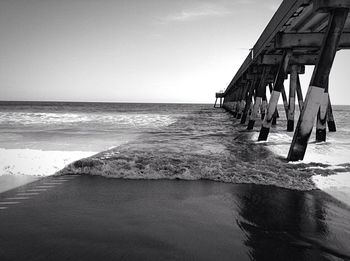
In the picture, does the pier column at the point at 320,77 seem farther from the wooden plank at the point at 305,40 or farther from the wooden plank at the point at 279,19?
the wooden plank at the point at 305,40

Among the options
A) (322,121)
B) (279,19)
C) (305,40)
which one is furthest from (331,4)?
(322,121)

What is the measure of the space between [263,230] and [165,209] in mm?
1026

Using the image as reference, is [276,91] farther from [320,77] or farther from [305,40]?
[320,77]

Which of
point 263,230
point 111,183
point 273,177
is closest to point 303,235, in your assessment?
point 263,230

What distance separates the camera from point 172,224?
2.41 meters

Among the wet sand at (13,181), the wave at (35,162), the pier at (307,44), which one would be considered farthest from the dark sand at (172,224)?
the pier at (307,44)

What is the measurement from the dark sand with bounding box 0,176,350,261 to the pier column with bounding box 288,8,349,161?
172 centimetres

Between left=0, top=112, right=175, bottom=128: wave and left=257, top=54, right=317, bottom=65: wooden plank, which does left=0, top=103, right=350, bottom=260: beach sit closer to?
left=257, top=54, right=317, bottom=65: wooden plank

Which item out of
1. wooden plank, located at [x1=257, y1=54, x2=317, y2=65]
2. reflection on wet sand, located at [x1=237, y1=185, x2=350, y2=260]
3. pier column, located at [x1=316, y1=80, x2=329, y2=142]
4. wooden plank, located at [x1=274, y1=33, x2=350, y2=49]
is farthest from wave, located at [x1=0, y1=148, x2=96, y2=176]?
pier column, located at [x1=316, y1=80, x2=329, y2=142]

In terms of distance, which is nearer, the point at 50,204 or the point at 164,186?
the point at 50,204

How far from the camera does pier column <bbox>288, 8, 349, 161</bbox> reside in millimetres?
4379

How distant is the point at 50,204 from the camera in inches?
110

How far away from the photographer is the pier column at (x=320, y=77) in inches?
172

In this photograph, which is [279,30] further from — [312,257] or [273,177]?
[312,257]
